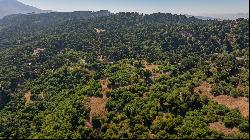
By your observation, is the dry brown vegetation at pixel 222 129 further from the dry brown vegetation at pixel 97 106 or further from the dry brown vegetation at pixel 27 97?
the dry brown vegetation at pixel 27 97

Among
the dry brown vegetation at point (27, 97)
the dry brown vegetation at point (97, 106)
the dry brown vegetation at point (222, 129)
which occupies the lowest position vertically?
the dry brown vegetation at point (27, 97)

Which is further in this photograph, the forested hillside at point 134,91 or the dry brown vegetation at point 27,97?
the dry brown vegetation at point 27,97

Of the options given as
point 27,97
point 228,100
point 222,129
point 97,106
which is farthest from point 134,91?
point 27,97

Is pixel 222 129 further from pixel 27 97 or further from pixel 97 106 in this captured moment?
pixel 27 97

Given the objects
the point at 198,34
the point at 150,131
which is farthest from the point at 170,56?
the point at 150,131

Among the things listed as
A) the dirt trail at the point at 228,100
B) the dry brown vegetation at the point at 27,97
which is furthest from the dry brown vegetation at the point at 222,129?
the dry brown vegetation at the point at 27,97

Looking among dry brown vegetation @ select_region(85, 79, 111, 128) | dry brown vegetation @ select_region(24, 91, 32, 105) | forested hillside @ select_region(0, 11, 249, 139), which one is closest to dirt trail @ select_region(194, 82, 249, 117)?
forested hillside @ select_region(0, 11, 249, 139)
